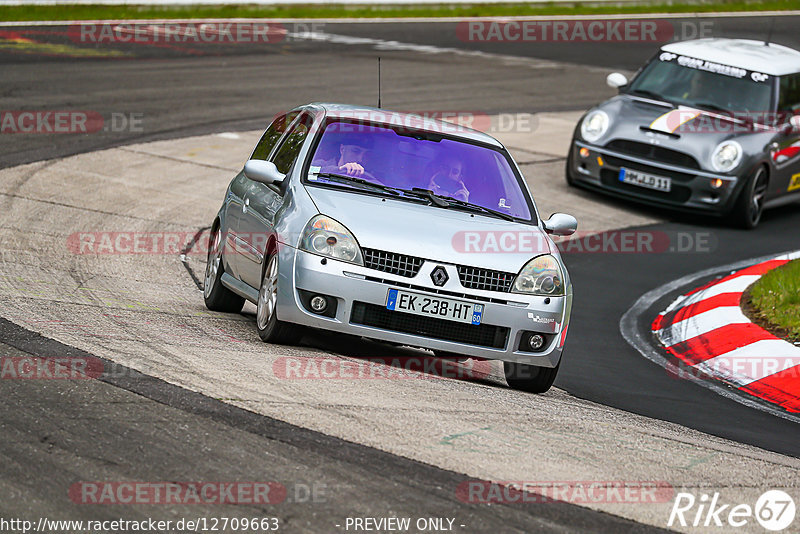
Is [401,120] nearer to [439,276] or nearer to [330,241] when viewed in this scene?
[330,241]

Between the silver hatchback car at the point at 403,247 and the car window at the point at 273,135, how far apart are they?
1.47 ft

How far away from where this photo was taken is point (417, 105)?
62.5 feet

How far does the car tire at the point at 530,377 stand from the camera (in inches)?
297

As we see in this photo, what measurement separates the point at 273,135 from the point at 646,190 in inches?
254

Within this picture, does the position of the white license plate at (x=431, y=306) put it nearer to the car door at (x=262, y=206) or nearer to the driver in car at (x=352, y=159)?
the car door at (x=262, y=206)

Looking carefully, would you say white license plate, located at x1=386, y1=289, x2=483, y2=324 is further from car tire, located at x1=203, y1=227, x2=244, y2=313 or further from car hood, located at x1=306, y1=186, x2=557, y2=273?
car tire, located at x1=203, y1=227, x2=244, y2=313

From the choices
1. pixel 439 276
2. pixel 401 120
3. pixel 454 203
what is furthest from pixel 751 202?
pixel 439 276

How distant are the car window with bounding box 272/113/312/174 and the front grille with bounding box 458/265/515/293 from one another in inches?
59.7

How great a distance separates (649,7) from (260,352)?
3131 centimetres

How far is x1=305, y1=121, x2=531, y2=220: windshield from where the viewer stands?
25.7ft

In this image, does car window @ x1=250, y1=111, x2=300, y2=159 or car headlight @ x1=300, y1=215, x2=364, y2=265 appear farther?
car window @ x1=250, y1=111, x2=300, y2=159

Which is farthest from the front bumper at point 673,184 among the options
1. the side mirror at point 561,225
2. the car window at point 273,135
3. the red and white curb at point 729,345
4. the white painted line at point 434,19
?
the white painted line at point 434,19

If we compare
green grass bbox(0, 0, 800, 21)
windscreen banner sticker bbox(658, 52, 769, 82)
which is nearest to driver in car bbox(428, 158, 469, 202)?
windscreen banner sticker bbox(658, 52, 769, 82)

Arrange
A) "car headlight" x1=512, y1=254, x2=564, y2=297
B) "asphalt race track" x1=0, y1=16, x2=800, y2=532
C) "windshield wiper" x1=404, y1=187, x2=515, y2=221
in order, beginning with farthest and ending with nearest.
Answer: "windshield wiper" x1=404, y1=187, x2=515, y2=221, "car headlight" x1=512, y1=254, x2=564, y2=297, "asphalt race track" x1=0, y1=16, x2=800, y2=532
